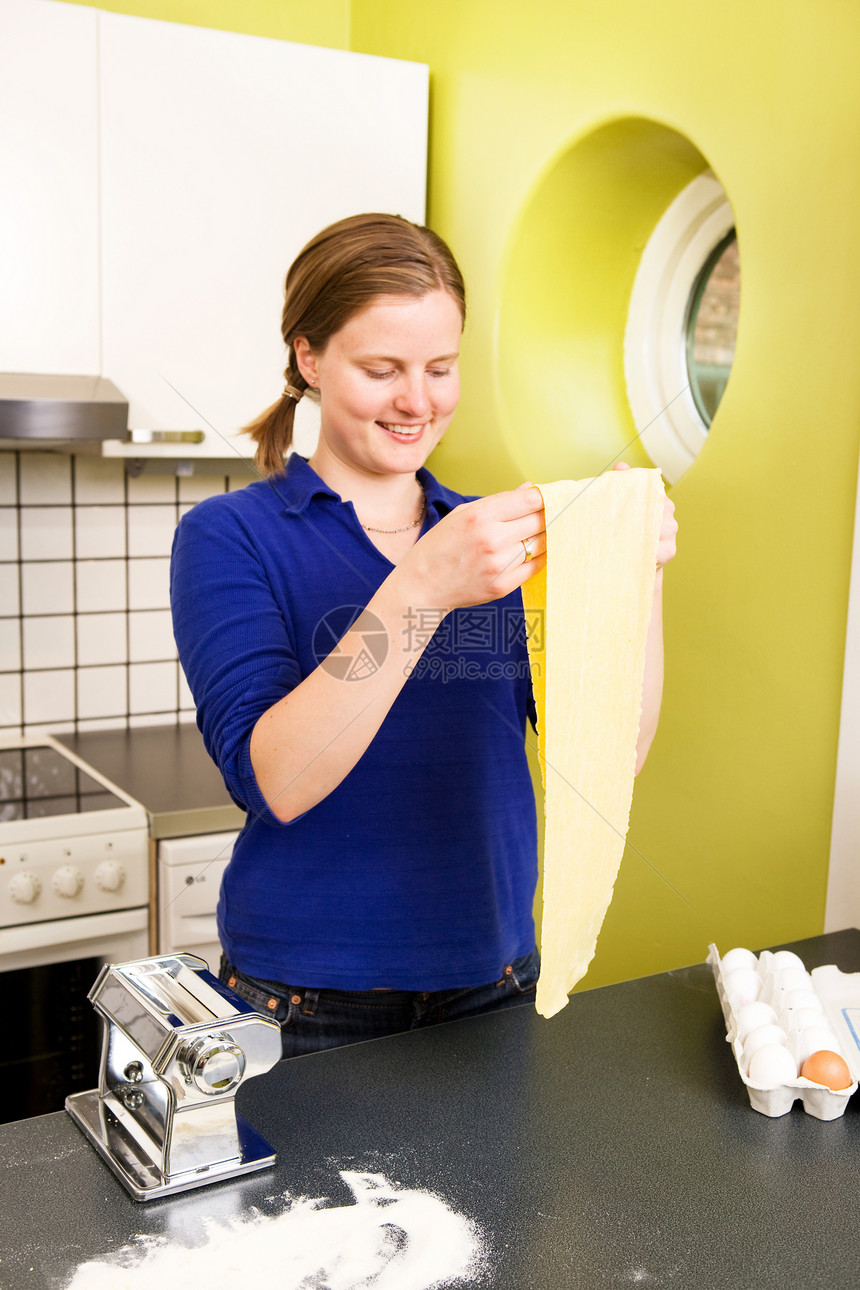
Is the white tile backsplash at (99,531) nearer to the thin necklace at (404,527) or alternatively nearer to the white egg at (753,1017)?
the thin necklace at (404,527)

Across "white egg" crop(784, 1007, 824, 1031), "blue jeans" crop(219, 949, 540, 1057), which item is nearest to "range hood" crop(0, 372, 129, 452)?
"blue jeans" crop(219, 949, 540, 1057)

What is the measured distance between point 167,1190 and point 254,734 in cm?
32

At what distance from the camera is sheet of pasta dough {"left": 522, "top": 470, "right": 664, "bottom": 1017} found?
78 centimetres

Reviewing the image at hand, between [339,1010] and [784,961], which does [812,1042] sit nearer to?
[784,961]

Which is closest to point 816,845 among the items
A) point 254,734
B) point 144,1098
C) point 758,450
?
point 758,450

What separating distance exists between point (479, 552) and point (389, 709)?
23 cm

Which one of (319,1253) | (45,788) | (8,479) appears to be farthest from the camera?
(8,479)

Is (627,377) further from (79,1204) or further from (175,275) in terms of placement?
(79,1204)

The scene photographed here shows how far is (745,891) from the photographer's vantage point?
1.41 meters

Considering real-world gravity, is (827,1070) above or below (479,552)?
below

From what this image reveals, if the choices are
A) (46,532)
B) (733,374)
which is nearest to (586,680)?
(733,374)

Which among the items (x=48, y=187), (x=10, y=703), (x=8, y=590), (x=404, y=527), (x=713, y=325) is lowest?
(x=10, y=703)

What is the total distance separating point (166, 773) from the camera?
1.99 m

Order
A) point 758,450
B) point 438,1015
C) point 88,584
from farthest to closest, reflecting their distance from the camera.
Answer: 1. point 88,584
2. point 758,450
3. point 438,1015
